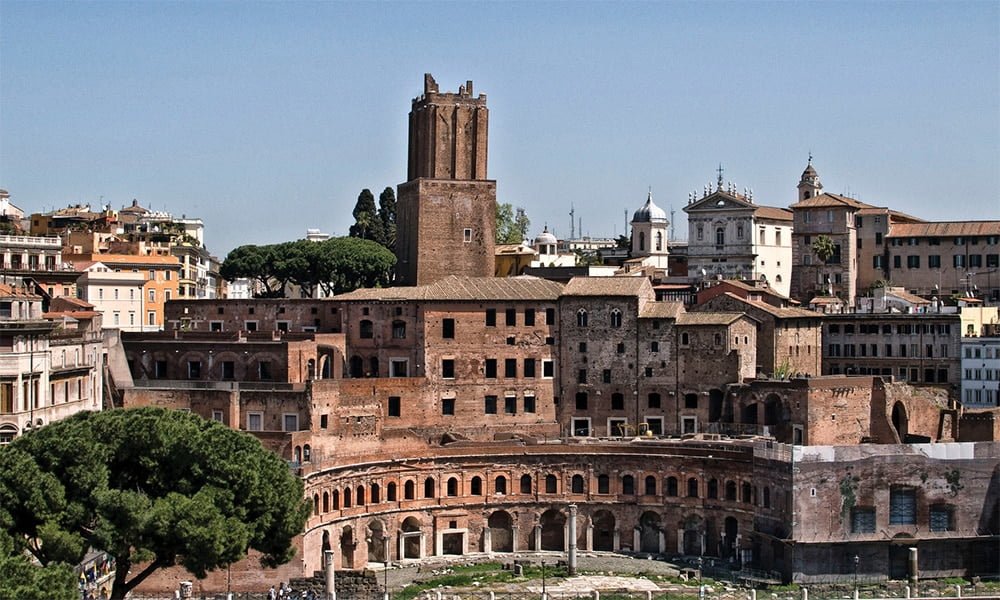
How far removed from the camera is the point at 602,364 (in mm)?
69750

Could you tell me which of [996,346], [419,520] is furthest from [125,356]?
[996,346]

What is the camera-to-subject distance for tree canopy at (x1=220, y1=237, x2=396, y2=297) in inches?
3118

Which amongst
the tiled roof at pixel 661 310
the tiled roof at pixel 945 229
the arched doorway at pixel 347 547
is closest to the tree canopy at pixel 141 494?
the arched doorway at pixel 347 547

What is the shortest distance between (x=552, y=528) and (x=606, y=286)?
10.9 m

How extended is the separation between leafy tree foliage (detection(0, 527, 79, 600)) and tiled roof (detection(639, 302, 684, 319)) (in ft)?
119

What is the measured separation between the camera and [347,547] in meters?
61.9

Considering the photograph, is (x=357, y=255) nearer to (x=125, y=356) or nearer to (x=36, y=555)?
(x=125, y=356)

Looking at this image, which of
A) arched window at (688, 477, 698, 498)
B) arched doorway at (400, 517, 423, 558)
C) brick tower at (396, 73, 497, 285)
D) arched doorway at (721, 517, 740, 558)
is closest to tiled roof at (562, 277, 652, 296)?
brick tower at (396, 73, 497, 285)

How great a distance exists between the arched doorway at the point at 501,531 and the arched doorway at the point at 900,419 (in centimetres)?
1657

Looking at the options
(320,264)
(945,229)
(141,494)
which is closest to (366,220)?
(320,264)

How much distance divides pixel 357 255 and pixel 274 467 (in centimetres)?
3382

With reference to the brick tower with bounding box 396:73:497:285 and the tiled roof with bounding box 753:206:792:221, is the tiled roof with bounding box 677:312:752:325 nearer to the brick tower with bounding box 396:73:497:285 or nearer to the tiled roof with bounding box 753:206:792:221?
the brick tower with bounding box 396:73:497:285

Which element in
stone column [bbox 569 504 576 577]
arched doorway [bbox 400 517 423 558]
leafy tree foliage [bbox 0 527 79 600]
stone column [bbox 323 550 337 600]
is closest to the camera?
leafy tree foliage [bbox 0 527 79 600]

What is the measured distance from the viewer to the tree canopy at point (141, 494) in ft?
135
